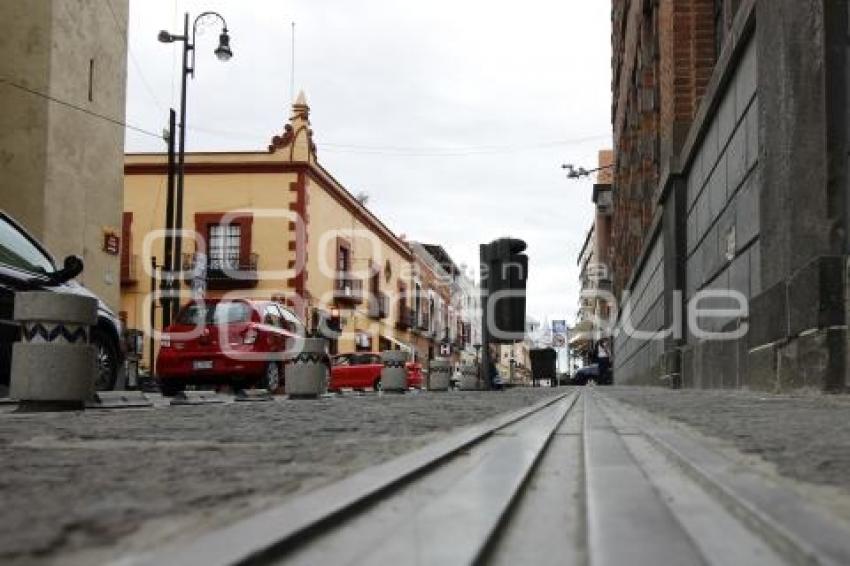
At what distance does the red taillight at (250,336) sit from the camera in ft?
45.8

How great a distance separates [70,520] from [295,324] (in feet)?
44.1

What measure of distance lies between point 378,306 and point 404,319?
728 centimetres

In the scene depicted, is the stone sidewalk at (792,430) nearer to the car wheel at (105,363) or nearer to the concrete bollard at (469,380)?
the car wheel at (105,363)

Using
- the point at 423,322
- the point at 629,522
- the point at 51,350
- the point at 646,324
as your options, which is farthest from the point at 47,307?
the point at 423,322

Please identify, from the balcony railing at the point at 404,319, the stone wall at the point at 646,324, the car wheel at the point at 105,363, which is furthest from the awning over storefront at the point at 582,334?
the car wheel at the point at 105,363

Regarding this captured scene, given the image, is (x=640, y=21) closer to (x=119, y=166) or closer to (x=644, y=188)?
(x=644, y=188)

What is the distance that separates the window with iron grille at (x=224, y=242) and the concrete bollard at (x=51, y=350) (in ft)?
96.4

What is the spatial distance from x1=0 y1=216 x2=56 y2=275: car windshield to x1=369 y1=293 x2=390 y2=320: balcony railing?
39310mm

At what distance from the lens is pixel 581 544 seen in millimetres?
1806

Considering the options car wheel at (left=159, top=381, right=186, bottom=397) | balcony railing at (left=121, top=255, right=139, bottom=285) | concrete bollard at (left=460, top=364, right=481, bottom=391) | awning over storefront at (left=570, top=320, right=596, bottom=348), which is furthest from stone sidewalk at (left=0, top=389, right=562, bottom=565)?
awning over storefront at (left=570, top=320, right=596, bottom=348)

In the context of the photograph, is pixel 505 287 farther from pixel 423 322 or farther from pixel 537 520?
pixel 423 322

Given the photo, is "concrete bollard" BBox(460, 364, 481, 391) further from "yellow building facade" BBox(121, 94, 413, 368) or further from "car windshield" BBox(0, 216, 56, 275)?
"yellow building facade" BBox(121, 94, 413, 368)

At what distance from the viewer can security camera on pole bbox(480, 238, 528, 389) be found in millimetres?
15492

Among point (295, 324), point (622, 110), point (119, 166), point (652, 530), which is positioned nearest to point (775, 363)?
point (652, 530)
